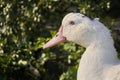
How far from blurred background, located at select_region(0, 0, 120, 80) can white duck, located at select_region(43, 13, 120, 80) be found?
1.75 metres

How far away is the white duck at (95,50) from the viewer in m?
4.36

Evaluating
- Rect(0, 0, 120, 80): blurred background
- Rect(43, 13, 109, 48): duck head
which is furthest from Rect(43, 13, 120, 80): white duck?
Rect(0, 0, 120, 80): blurred background

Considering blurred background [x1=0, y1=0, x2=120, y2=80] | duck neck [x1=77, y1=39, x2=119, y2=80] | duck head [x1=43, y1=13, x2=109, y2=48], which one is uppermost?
duck head [x1=43, y1=13, x2=109, y2=48]

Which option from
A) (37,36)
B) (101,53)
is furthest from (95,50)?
(37,36)

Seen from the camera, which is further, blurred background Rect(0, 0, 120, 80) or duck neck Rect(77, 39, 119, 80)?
blurred background Rect(0, 0, 120, 80)

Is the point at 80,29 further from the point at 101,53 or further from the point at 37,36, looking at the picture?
the point at 37,36

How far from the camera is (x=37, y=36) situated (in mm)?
6883

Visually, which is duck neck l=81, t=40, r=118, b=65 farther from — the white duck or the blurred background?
the blurred background

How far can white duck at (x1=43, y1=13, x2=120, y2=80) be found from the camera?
436 centimetres

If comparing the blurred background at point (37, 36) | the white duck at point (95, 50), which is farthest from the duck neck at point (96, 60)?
the blurred background at point (37, 36)

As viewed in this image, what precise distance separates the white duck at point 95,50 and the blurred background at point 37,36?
1751 mm

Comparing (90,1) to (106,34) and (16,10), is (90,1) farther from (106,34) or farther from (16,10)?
(106,34)

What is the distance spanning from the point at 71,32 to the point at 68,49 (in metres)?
1.74

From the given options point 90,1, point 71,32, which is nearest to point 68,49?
point 90,1
